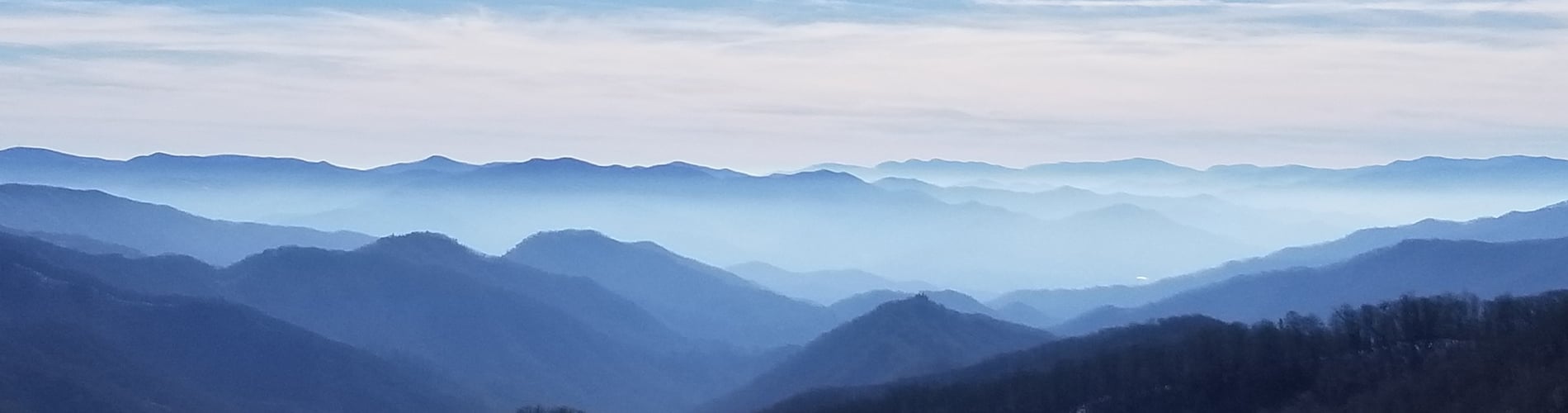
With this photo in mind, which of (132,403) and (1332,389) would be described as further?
(132,403)

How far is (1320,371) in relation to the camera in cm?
11750

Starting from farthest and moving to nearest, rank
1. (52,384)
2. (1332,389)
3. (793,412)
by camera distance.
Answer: (52,384), (793,412), (1332,389)

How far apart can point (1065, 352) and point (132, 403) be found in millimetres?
94600

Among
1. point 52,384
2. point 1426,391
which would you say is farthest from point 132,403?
point 1426,391

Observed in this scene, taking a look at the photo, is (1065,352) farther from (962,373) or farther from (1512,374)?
(1512,374)

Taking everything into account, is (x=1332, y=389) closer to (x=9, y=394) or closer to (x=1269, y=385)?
(x=1269, y=385)

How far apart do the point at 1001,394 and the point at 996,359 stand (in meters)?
46.6

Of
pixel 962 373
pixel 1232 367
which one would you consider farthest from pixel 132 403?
pixel 1232 367

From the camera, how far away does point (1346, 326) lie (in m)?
133

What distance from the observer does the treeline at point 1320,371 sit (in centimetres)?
9906

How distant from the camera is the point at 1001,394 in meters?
134

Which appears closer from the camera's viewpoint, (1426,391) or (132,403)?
(1426,391)

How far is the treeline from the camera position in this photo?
99.1m

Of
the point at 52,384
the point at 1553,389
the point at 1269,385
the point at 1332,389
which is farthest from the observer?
the point at 52,384
